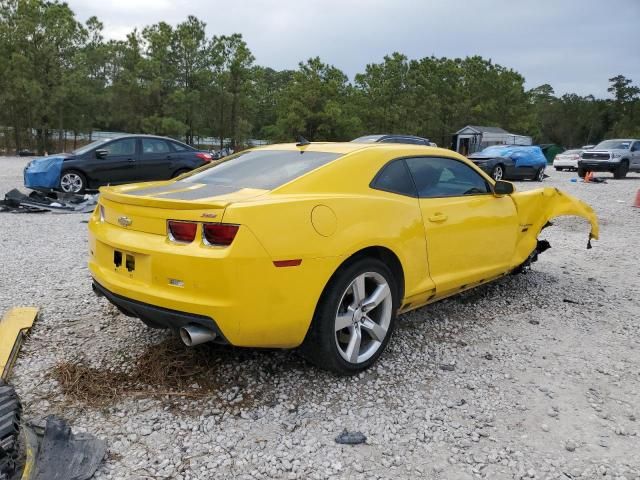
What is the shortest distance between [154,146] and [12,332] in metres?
8.89

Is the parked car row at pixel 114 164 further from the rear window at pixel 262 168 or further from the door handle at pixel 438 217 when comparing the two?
the door handle at pixel 438 217

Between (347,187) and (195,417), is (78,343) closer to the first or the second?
(195,417)

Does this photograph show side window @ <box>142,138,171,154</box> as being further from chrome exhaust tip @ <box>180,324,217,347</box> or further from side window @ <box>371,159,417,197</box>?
chrome exhaust tip @ <box>180,324,217,347</box>

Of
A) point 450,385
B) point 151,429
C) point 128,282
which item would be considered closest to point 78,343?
point 128,282

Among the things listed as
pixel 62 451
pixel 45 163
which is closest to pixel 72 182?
pixel 45 163

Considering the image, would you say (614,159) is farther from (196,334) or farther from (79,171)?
(196,334)

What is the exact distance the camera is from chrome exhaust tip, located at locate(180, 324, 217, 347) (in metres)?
2.72

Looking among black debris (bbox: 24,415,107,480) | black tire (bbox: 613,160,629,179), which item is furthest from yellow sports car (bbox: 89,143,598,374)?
black tire (bbox: 613,160,629,179)

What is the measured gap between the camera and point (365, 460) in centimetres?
252

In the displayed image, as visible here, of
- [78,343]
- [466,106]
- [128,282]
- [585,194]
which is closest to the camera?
[128,282]

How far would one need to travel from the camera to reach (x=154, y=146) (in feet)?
39.2

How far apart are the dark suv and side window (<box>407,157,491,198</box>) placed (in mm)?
8986

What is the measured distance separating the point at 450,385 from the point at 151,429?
1.78m

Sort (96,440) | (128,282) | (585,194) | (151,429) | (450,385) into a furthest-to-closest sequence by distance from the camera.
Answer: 1. (585,194)
2. (450,385)
3. (128,282)
4. (151,429)
5. (96,440)
